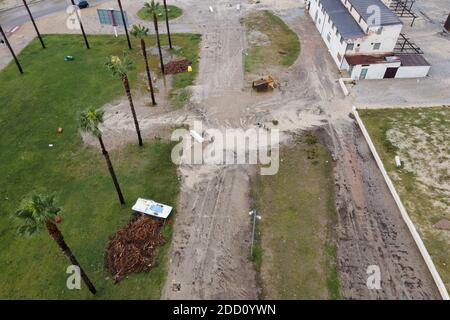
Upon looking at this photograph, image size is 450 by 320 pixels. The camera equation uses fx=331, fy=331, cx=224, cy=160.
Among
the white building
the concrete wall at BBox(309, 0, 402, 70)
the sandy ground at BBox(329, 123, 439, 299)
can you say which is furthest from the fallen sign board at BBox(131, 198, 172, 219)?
the concrete wall at BBox(309, 0, 402, 70)

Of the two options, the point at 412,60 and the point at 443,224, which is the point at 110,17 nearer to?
the point at 412,60

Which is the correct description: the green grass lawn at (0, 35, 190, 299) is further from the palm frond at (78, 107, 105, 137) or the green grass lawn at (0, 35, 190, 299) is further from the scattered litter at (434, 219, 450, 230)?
the scattered litter at (434, 219, 450, 230)

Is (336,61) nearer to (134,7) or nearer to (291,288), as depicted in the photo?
(291,288)

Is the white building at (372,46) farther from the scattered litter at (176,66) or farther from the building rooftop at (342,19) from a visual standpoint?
the scattered litter at (176,66)

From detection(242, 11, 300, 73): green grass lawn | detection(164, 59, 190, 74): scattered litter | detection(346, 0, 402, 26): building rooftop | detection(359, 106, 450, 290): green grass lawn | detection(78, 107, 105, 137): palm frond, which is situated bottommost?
detection(359, 106, 450, 290): green grass lawn

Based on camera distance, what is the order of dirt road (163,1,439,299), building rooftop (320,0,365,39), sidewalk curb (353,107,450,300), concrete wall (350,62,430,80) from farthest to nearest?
building rooftop (320,0,365,39), concrete wall (350,62,430,80), dirt road (163,1,439,299), sidewalk curb (353,107,450,300)
